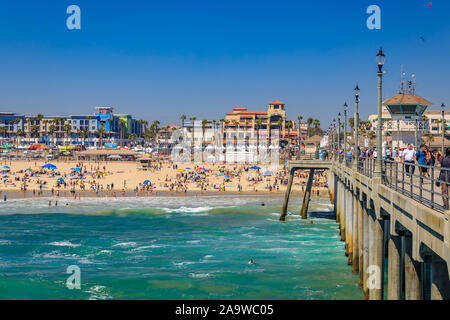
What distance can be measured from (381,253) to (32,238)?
25.1 m

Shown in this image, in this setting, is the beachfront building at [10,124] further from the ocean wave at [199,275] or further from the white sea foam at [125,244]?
the ocean wave at [199,275]

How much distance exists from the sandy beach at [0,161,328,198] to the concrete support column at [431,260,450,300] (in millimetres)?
48282

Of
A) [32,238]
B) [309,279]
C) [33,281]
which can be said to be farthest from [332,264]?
[32,238]

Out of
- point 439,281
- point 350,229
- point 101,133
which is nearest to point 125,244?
point 350,229

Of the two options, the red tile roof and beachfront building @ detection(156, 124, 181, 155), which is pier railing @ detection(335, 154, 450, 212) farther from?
beachfront building @ detection(156, 124, 181, 155)

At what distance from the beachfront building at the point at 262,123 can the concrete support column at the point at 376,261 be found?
115 m

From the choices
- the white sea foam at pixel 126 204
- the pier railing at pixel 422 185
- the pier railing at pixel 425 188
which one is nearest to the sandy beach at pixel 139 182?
the white sea foam at pixel 126 204

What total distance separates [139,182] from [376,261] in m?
55.4

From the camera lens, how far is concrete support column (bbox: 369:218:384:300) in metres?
13.8

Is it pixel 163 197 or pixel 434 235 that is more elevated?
pixel 434 235

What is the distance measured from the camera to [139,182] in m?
67.2

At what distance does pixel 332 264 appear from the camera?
23969 mm
